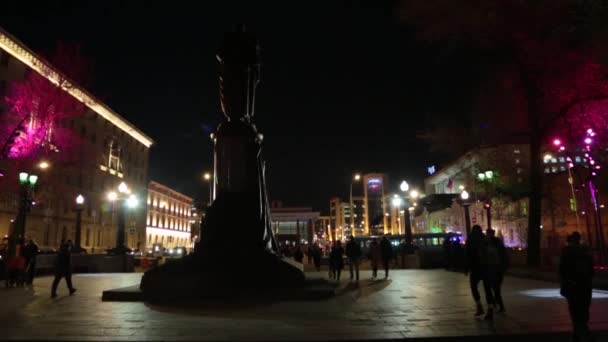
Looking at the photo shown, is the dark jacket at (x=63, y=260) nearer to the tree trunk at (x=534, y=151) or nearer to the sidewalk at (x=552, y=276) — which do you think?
the sidewalk at (x=552, y=276)

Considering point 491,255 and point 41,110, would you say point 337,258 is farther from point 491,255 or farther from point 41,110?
point 41,110

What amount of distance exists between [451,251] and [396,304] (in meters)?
15.4

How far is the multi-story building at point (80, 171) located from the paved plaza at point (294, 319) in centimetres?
2264

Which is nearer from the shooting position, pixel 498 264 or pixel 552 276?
pixel 498 264

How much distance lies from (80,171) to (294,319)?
2079 inches

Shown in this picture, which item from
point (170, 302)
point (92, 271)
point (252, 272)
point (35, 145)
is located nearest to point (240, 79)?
point (252, 272)

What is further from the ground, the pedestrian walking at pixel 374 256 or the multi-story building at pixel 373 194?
the multi-story building at pixel 373 194

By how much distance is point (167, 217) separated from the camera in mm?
83750

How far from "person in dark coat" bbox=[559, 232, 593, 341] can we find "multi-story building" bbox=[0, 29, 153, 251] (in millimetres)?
Result: 28424

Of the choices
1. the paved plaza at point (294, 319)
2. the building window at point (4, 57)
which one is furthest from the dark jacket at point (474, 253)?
the building window at point (4, 57)

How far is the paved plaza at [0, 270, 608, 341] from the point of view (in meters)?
6.62

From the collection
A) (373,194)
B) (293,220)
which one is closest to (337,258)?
(293,220)

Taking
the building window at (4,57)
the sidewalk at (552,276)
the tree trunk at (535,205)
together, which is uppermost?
the building window at (4,57)

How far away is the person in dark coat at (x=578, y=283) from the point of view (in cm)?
600
